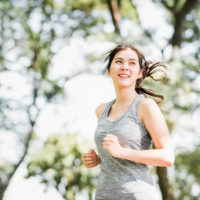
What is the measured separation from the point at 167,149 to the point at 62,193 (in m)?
8.07

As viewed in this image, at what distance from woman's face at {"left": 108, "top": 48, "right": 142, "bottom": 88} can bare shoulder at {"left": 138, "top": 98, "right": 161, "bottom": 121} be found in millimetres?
185

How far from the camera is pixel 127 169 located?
164 centimetres

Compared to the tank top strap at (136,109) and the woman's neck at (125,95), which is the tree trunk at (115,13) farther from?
the tank top strap at (136,109)

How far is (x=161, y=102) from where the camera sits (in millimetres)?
2068

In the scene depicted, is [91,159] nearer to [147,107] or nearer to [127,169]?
[127,169]

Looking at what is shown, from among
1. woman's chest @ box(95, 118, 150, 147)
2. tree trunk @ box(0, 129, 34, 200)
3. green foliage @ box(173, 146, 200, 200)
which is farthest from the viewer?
green foliage @ box(173, 146, 200, 200)

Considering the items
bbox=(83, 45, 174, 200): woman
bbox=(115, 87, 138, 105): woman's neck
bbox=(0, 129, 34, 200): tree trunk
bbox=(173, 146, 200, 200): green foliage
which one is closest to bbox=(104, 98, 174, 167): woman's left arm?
bbox=(83, 45, 174, 200): woman

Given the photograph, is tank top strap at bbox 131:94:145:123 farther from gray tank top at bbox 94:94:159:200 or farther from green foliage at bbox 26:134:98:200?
green foliage at bbox 26:134:98:200

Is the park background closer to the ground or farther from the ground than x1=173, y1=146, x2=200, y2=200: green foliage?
farther from the ground

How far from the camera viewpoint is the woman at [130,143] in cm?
156

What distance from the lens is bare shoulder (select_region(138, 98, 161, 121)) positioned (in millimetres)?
1620

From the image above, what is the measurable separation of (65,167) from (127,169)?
7.96 meters

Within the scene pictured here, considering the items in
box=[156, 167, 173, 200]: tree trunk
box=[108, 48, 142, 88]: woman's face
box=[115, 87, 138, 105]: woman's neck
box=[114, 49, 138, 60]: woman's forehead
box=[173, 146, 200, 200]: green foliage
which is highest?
box=[114, 49, 138, 60]: woman's forehead

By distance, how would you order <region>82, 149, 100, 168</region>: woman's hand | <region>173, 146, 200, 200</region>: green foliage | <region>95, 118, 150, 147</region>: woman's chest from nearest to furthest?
<region>95, 118, 150, 147</region>: woman's chest, <region>82, 149, 100, 168</region>: woman's hand, <region>173, 146, 200, 200</region>: green foliage
